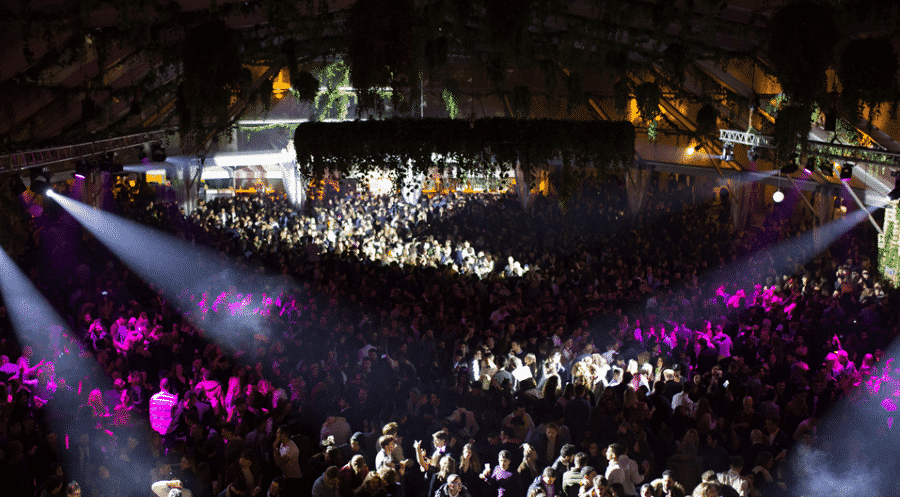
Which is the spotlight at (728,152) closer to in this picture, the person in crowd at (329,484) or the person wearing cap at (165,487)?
the person in crowd at (329,484)

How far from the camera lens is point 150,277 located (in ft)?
34.6

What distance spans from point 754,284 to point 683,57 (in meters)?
3.90

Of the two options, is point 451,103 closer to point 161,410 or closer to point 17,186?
point 17,186

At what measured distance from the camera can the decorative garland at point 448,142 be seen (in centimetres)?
835

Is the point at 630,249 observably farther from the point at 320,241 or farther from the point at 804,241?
the point at 320,241

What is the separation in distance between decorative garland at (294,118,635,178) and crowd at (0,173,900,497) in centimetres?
194

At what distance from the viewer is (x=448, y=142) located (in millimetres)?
8344

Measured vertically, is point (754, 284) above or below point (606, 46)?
below

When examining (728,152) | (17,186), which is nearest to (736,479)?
(728,152)

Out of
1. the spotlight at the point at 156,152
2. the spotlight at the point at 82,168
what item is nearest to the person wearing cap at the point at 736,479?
the spotlight at the point at 82,168

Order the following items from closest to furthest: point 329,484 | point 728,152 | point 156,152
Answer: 1. point 329,484
2. point 156,152
3. point 728,152

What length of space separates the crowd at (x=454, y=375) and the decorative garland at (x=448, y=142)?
1942 millimetres

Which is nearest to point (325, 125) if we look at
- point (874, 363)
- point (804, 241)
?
point (874, 363)

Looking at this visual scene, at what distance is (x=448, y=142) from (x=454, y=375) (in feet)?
11.6
